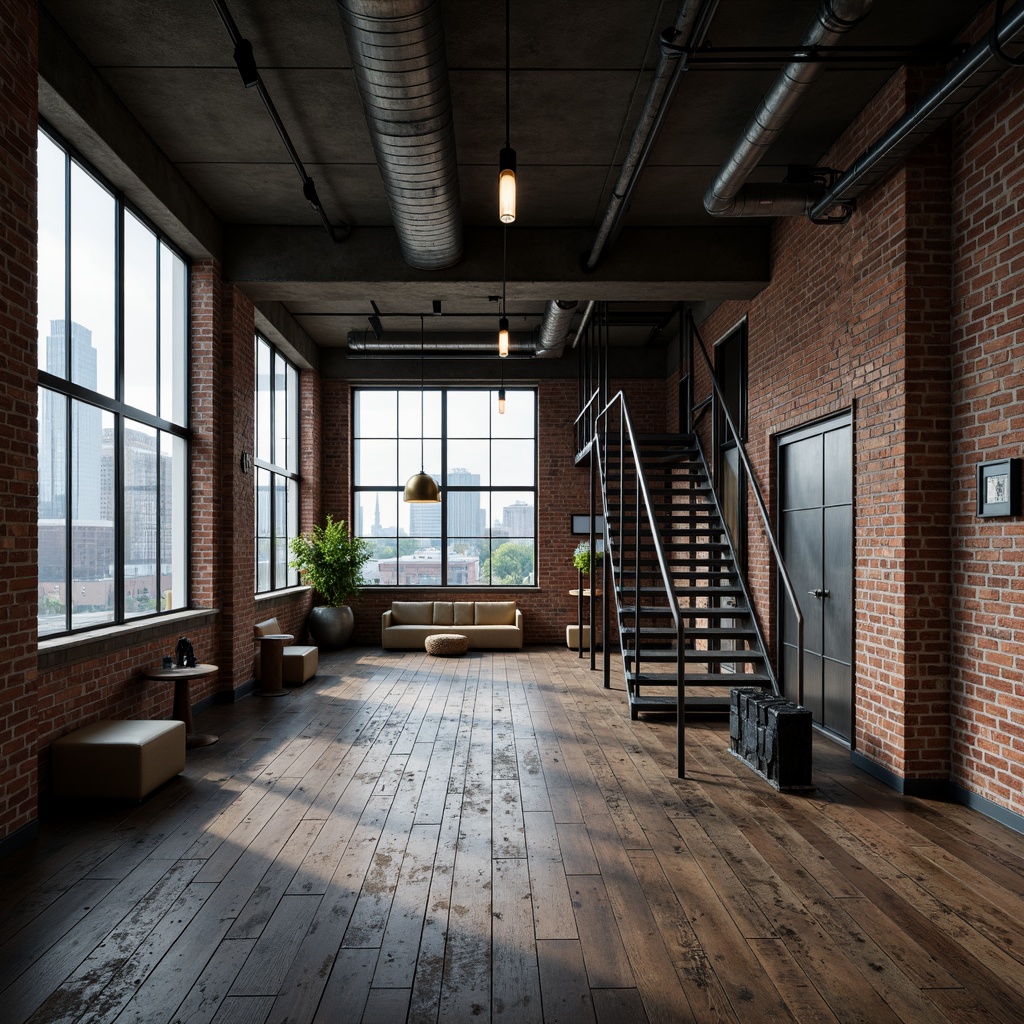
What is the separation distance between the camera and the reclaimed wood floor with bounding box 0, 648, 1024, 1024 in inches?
96.3

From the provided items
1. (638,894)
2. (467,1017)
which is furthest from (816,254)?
(467,1017)

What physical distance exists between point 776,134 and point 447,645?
23.6ft

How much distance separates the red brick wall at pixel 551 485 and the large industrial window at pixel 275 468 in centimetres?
77

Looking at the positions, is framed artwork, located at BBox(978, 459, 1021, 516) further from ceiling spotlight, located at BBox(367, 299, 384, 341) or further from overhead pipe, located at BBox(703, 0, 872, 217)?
ceiling spotlight, located at BBox(367, 299, 384, 341)

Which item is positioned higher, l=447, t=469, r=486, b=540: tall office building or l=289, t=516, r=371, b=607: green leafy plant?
l=447, t=469, r=486, b=540: tall office building

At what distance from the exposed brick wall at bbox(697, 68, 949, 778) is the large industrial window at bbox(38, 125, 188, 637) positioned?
4.87 m


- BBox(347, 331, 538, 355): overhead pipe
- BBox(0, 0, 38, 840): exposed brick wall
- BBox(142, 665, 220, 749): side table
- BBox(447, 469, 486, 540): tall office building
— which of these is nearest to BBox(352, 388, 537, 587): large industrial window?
BBox(447, 469, 486, 540): tall office building

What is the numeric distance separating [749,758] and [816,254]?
363 centimetres

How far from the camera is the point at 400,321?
33.8ft

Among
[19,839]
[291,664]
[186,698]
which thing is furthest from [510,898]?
[291,664]

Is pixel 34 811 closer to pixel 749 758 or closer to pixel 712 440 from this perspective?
pixel 749 758

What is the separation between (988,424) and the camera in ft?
13.6

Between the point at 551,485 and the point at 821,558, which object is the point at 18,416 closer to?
the point at 821,558

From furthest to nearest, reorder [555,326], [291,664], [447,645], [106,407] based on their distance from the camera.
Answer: [447,645] → [555,326] → [291,664] → [106,407]
